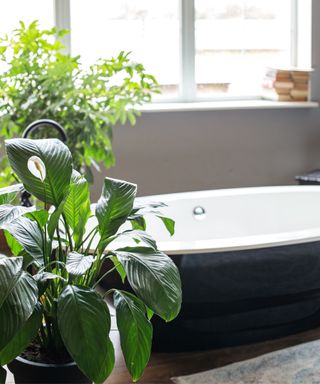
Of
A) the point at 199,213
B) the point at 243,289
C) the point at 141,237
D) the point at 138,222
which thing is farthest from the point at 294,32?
the point at 141,237

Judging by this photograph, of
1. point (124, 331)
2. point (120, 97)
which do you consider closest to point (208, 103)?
point (120, 97)

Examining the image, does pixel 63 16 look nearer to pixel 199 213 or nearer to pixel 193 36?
pixel 193 36

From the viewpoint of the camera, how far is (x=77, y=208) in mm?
2037

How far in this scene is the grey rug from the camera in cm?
269

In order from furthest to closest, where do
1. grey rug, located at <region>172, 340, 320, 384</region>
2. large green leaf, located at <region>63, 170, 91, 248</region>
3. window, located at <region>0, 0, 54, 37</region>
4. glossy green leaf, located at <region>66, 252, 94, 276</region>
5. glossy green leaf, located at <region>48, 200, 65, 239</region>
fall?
window, located at <region>0, 0, 54, 37</region> → grey rug, located at <region>172, 340, 320, 384</region> → large green leaf, located at <region>63, 170, 91, 248</region> → glossy green leaf, located at <region>48, 200, 65, 239</region> → glossy green leaf, located at <region>66, 252, 94, 276</region>

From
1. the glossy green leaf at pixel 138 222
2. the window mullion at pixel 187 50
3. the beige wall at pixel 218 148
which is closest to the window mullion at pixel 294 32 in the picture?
the beige wall at pixel 218 148

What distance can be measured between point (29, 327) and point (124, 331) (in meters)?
A: 0.21

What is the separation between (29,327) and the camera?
1.78 metres

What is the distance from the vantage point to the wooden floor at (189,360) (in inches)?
107

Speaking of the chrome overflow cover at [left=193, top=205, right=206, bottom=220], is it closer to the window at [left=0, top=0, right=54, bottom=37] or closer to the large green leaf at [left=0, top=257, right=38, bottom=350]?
the window at [left=0, top=0, right=54, bottom=37]

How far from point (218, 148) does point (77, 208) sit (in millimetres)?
2781

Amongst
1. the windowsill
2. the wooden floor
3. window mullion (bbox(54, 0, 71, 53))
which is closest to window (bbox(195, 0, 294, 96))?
the windowsill

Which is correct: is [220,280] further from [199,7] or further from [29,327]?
[199,7]

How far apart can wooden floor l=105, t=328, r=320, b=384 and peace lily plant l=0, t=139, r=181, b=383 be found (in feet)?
2.56
